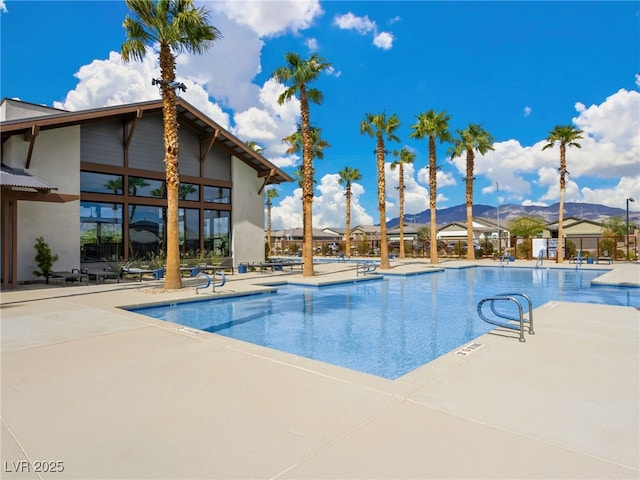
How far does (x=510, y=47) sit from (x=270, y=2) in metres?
17.6

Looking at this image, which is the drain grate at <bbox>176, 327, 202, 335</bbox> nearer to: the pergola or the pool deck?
the pool deck

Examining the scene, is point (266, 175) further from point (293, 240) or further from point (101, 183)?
point (293, 240)

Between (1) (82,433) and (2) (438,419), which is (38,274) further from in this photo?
(2) (438,419)

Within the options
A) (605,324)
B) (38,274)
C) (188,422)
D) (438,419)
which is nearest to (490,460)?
(438,419)

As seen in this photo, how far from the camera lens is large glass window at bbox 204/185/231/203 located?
19.1 metres

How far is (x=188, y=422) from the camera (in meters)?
2.99

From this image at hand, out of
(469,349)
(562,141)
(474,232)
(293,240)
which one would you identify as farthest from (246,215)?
(474,232)

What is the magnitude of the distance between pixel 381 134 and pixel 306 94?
18.9ft

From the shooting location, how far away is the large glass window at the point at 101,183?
1487 cm

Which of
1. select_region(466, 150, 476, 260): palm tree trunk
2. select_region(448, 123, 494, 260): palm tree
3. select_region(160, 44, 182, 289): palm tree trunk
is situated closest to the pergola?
select_region(160, 44, 182, 289): palm tree trunk

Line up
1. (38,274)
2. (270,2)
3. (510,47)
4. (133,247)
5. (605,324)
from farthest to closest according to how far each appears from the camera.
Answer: (510,47)
(133,247)
(270,2)
(38,274)
(605,324)

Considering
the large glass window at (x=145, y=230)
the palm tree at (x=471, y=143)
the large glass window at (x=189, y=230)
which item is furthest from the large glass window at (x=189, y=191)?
the palm tree at (x=471, y=143)

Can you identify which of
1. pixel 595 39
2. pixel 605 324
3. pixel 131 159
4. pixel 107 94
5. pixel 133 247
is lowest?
pixel 605 324

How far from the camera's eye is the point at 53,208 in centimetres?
1373
